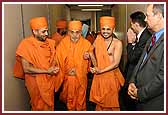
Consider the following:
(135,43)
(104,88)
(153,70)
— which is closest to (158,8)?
(153,70)

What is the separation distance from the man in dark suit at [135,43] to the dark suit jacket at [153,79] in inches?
14.1

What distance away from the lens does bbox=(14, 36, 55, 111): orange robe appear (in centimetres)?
159

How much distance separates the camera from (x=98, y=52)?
176 centimetres

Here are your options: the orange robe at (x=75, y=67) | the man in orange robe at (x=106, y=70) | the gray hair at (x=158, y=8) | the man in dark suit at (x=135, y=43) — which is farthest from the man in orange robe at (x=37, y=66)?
the gray hair at (x=158, y=8)

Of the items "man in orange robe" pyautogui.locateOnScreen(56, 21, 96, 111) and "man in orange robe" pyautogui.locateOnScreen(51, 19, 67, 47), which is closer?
"man in orange robe" pyautogui.locateOnScreen(56, 21, 96, 111)

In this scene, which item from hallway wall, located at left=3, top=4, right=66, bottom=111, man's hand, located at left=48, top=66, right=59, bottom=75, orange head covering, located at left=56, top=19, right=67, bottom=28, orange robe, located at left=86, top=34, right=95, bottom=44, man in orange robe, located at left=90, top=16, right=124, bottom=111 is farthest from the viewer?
orange head covering, located at left=56, top=19, right=67, bottom=28

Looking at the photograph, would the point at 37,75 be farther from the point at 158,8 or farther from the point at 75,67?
the point at 158,8

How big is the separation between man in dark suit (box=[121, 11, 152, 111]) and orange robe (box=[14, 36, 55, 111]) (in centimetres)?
50

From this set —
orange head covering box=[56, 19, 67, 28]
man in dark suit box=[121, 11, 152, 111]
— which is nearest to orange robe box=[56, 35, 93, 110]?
man in dark suit box=[121, 11, 152, 111]

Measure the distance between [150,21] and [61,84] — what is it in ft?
2.83

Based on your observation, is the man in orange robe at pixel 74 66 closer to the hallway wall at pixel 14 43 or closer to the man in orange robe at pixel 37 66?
the man in orange robe at pixel 37 66

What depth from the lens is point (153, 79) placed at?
44.6 inches

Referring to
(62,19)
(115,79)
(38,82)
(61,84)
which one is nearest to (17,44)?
(38,82)

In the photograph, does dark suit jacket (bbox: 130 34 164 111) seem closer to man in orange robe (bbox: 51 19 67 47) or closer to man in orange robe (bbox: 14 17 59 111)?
man in orange robe (bbox: 14 17 59 111)
